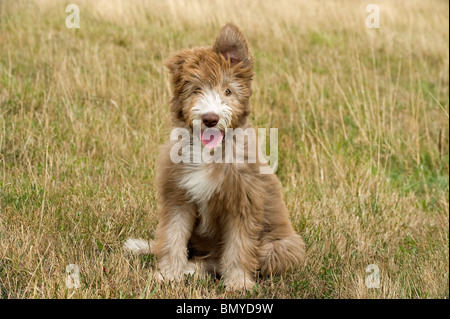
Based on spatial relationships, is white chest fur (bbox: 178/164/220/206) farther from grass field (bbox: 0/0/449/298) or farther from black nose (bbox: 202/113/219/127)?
grass field (bbox: 0/0/449/298)

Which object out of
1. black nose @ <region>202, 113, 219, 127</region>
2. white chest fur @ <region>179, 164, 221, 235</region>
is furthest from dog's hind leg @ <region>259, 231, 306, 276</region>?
black nose @ <region>202, 113, 219, 127</region>

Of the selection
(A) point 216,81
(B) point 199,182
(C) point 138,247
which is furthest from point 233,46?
(C) point 138,247

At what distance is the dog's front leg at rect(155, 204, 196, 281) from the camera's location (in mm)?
4121

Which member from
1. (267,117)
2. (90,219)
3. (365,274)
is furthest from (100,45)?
(365,274)

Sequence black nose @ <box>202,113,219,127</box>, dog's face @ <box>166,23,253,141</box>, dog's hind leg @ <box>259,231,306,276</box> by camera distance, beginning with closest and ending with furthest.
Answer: black nose @ <box>202,113,219,127</box>, dog's face @ <box>166,23,253,141</box>, dog's hind leg @ <box>259,231,306,276</box>

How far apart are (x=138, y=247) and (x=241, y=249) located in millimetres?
913

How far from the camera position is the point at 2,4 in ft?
33.2

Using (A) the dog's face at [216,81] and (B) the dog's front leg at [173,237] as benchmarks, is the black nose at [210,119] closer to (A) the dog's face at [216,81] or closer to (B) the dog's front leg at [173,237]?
(A) the dog's face at [216,81]

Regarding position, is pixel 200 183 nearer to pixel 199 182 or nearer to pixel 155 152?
pixel 199 182

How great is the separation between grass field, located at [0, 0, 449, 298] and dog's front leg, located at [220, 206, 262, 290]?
0.42 feet

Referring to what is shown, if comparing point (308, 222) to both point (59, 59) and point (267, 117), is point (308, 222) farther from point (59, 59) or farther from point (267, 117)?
point (59, 59)

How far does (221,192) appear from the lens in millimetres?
3955

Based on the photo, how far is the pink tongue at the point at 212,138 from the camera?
3.79 metres

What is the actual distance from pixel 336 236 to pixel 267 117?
3024mm
